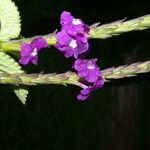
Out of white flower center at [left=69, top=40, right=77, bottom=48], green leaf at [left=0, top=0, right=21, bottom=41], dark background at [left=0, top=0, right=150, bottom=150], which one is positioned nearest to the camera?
white flower center at [left=69, top=40, right=77, bottom=48]

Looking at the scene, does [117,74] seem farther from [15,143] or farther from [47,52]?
[47,52]

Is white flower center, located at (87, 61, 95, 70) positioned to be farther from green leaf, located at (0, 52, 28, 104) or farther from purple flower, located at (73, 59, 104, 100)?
green leaf, located at (0, 52, 28, 104)

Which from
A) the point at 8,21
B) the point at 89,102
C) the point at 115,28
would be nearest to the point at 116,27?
the point at 115,28

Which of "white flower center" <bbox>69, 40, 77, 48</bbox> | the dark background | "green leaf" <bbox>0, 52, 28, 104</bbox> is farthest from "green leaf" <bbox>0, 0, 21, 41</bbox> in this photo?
the dark background

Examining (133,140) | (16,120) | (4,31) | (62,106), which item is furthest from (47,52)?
(4,31)

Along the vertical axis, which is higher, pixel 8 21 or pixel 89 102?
pixel 8 21

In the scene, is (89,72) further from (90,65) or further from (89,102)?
(89,102)
